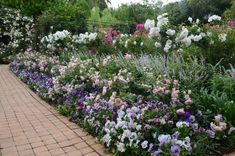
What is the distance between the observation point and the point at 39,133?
13.8 feet

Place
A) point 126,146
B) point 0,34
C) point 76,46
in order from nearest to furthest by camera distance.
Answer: point 126,146 < point 76,46 < point 0,34

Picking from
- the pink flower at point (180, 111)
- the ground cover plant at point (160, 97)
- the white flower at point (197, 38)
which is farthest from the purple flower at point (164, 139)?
the white flower at point (197, 38)

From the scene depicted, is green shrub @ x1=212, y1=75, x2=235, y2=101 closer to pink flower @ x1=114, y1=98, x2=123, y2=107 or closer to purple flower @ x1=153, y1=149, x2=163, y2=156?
pink flower @ x1=114, y1=98, x2=123, y2=107

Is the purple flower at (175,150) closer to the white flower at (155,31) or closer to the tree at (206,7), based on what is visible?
the white flower at (155,31)

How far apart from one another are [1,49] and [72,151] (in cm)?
1356

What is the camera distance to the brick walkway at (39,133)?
3576mm

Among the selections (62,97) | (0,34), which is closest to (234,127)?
(62,97)

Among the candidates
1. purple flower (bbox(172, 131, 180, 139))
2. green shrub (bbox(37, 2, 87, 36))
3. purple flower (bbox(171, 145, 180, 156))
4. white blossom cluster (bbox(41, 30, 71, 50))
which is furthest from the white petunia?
green shrub (bbox(37, 2, 87, 36))

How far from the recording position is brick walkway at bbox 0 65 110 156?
3.58 m

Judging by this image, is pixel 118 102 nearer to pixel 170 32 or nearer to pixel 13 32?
pixel 170 32

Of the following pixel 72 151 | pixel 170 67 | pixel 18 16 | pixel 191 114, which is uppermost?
pixel 18 16

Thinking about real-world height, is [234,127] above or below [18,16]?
below

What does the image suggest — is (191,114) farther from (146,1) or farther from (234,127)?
(146,1)

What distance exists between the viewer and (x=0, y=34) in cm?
1677
